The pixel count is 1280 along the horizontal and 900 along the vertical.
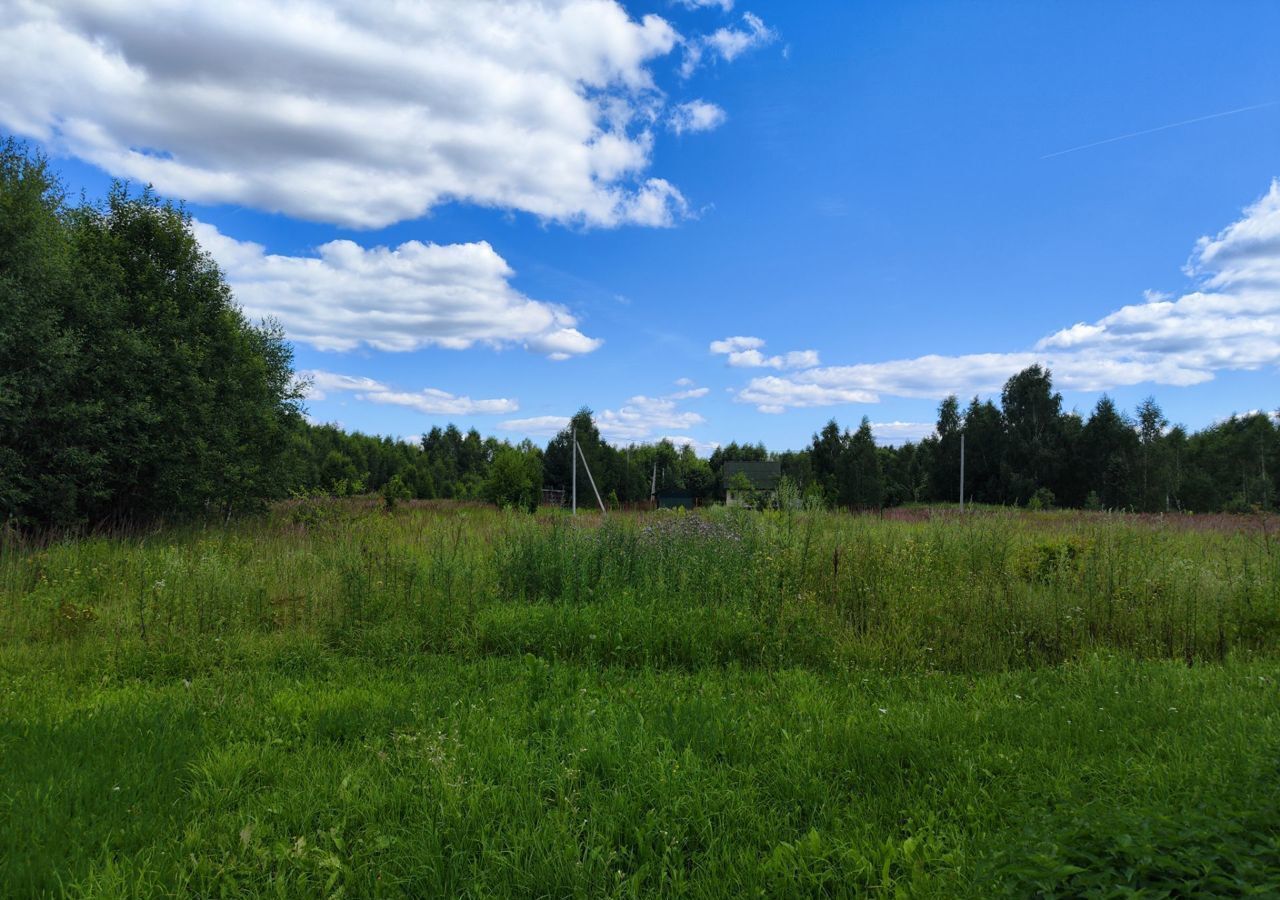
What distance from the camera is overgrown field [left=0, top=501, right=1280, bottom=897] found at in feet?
8.23

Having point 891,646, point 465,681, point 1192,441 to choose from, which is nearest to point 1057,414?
point 1192,441

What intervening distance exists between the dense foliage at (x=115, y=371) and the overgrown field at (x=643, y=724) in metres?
4.41

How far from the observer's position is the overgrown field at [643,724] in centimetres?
251

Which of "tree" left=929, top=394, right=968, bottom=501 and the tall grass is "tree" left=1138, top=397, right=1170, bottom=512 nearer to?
"tree" left=929, top=394, right=968, bottom=501

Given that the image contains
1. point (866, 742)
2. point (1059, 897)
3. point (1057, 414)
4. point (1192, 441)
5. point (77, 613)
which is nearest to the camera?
point (1059, 897)

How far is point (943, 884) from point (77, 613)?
7.83 m

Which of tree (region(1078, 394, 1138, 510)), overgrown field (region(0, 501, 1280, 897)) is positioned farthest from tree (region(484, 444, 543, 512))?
tree (region(1078, 394, 1138, 510))

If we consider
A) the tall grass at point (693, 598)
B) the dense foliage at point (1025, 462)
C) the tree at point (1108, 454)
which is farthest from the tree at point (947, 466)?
the tall grass at point (693, 598)

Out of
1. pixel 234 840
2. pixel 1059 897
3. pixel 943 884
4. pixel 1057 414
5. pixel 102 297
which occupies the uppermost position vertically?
pixel 1057 414

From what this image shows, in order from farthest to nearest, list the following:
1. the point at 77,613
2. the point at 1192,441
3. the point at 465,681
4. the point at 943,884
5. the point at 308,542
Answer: the point at 1192,441, the point at 308,542, the point at 77,613, the point at 465,681, the point at 943,884

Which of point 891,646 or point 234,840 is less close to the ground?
point 891,646

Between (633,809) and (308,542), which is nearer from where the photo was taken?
(633,809)

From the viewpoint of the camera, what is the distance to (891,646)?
5406mm

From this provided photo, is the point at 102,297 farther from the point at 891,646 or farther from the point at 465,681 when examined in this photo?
the point at 891,646
